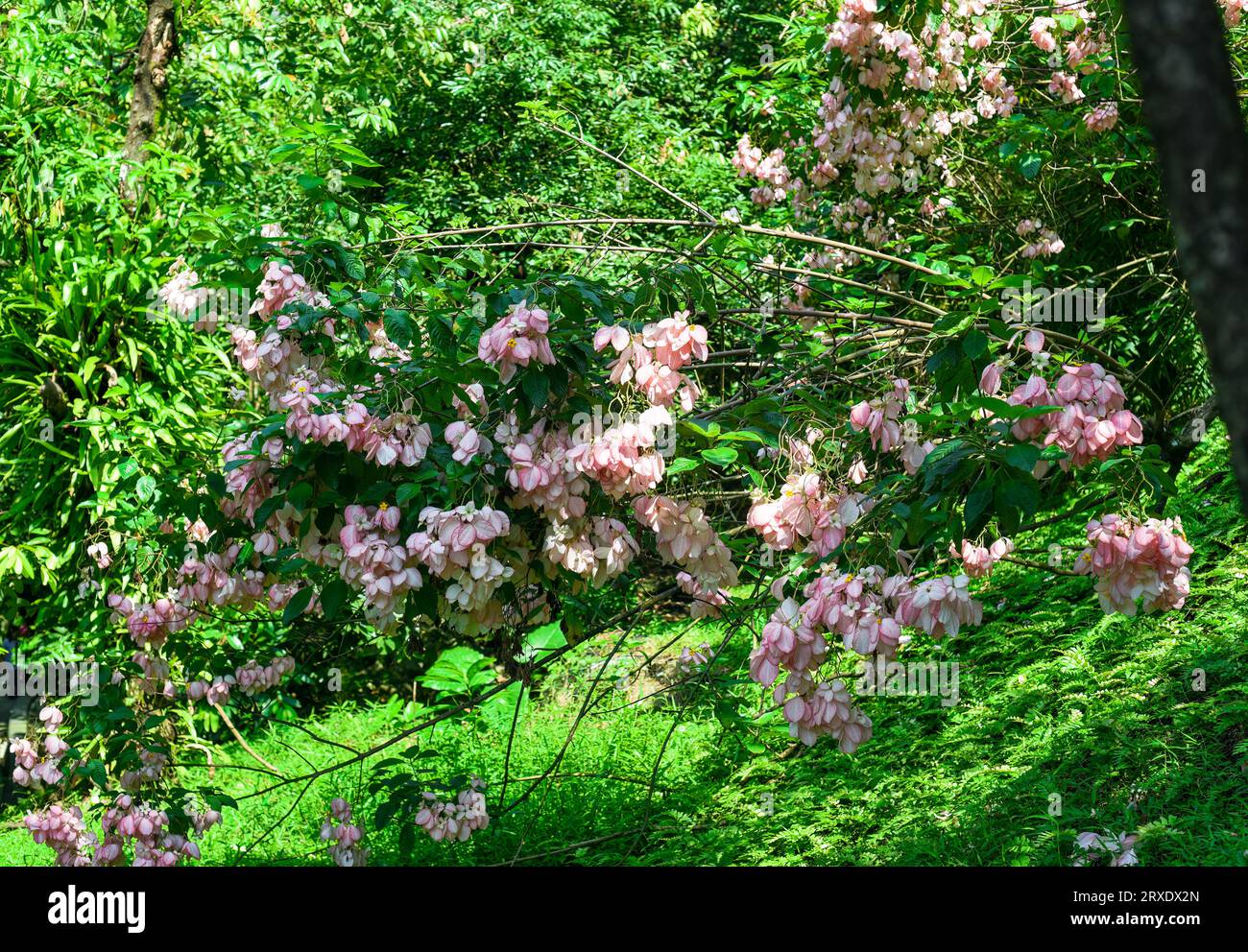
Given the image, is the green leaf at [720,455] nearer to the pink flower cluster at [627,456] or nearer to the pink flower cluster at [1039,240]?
the pink flower cluster at [627,456]

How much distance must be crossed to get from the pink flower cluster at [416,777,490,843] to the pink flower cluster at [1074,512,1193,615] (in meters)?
2.06

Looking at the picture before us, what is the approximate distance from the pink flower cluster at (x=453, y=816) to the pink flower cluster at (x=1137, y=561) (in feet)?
6.75

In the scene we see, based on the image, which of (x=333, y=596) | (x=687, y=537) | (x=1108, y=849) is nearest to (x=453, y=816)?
(x=333, y=596)

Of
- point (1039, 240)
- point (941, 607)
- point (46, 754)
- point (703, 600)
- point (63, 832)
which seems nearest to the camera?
point (941, 607)

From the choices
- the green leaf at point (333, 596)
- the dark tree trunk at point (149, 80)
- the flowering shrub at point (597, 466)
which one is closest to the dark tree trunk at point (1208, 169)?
the flowering shrub at point (597, 466)

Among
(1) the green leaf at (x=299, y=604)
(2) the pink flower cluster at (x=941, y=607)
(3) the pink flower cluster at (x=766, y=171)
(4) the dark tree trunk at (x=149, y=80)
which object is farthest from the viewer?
(3) the pink flower cluster at (x=766, y=171)

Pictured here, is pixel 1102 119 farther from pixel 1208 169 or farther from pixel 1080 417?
pixel 1208 169

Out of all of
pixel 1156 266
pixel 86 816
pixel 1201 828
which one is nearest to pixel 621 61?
pixel 1156 266

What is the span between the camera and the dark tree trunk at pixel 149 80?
5387 millimetres

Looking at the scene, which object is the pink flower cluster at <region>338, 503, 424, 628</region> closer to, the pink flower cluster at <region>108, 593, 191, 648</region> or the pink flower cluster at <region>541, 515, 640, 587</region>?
the pink flower cluster at <region>541, 515, 640, 587</region>

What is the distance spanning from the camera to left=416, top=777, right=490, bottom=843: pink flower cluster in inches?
141

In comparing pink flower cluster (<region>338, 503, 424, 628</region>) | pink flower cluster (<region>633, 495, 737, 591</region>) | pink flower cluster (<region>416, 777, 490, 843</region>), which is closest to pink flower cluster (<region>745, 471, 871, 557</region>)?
pink flower cluster (<region>633, 495, 737, 591</region>)

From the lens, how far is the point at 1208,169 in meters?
0.90

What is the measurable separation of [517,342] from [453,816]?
5.92 feet
